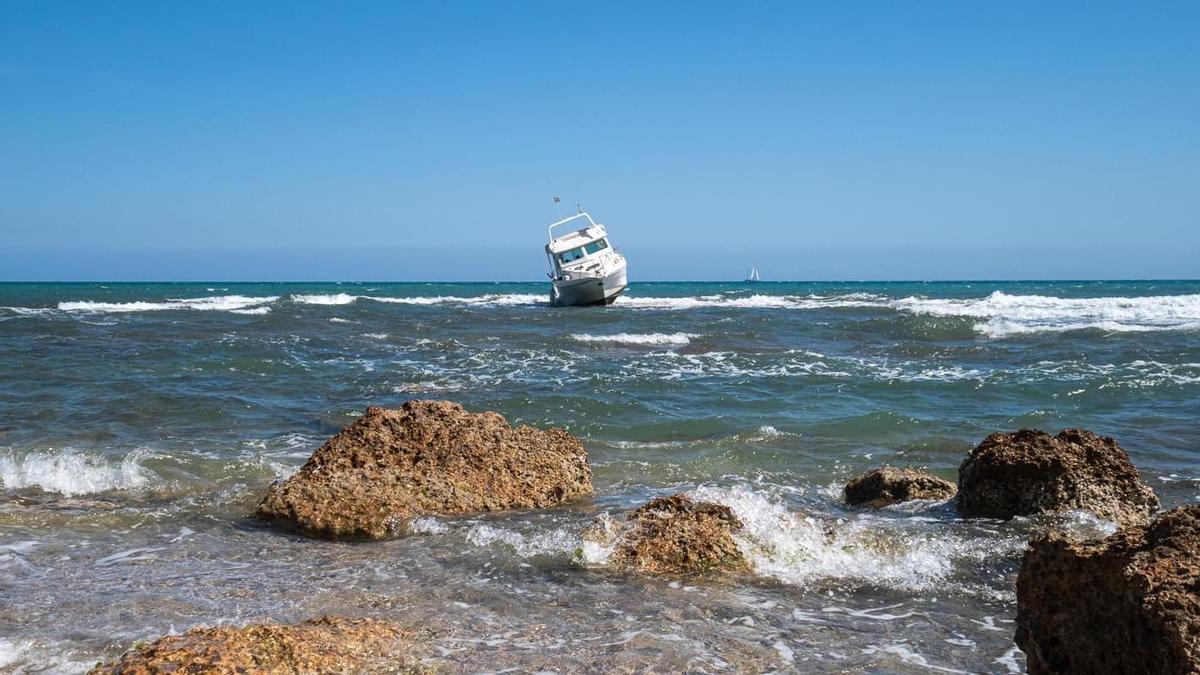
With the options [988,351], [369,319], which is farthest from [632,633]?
[369,319]

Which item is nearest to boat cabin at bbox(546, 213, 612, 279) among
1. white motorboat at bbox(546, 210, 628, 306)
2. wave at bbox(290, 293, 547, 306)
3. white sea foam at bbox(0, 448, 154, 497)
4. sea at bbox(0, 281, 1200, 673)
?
white motorboat at bbox(546, 210, 628, 306)

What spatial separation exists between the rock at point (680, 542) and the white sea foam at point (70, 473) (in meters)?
4.28

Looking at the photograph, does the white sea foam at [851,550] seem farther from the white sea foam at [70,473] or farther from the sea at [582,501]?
the white sea foam at [70,473]

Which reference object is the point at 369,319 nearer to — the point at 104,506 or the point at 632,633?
the point at 104,506

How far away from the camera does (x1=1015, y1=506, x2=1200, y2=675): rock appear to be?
295 cm

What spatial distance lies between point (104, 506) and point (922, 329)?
66.9 feet

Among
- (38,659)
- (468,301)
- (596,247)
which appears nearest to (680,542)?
(38,659)

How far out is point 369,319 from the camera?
30562mm

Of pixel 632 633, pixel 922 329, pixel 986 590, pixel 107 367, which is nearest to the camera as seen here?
pixel 632 633

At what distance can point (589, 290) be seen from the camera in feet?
125

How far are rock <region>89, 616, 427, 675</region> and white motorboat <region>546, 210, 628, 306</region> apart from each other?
3379 centimetres

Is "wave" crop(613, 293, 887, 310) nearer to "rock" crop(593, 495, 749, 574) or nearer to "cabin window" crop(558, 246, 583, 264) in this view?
"cabin window" crop(558, 246, 583, 264)

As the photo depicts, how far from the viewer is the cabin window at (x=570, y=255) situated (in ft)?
126

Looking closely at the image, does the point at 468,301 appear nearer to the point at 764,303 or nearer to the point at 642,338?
the point at 764,303
